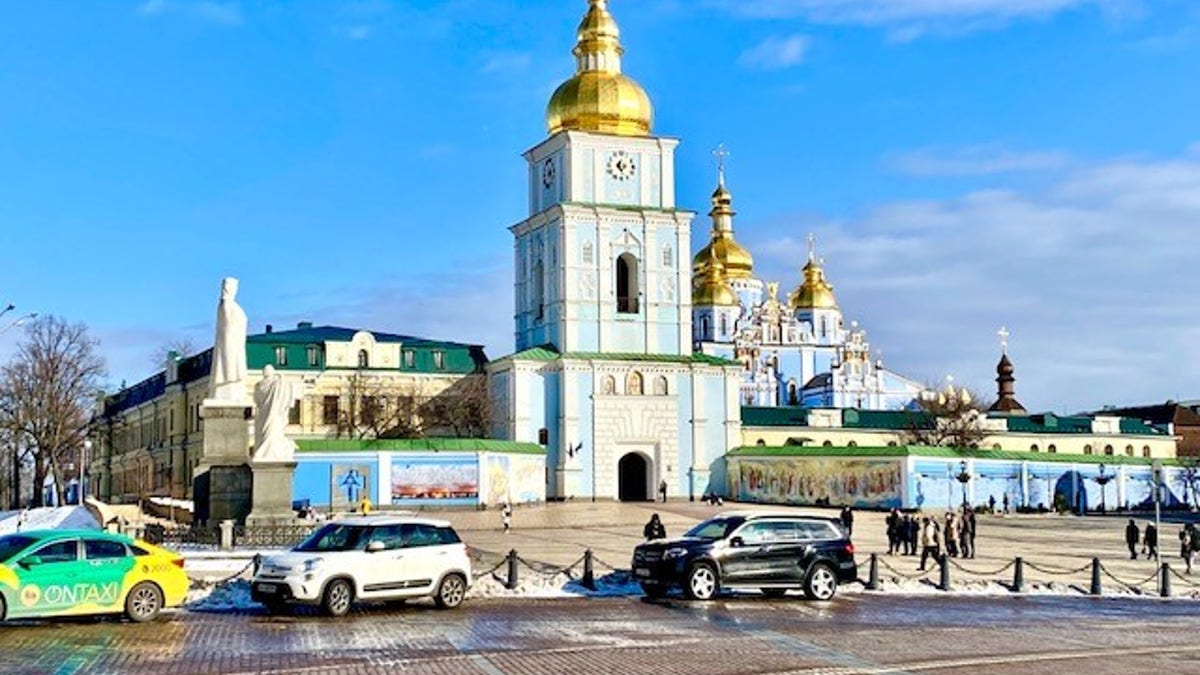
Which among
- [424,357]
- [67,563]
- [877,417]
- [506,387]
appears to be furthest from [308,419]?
[67,563]

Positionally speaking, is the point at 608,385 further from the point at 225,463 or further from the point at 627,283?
the point at 225,463

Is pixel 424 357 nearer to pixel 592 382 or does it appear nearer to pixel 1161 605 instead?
pixel 592 382

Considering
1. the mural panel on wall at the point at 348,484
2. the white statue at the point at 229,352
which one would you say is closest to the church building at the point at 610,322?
the mural panel on wall at the point at 348,484

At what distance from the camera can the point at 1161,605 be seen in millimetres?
26297

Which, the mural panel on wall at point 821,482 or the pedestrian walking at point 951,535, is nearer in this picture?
the pedestrian walking at point 951,535

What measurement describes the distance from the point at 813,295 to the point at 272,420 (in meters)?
82.5

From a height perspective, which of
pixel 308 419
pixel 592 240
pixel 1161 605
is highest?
pixel 592 240

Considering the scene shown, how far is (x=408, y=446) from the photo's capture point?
183 ft

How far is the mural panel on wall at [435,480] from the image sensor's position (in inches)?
2169

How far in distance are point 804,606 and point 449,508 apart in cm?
3341

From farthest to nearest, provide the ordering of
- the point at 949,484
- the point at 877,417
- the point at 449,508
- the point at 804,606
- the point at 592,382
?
the point at 877,417
the point at 592,382
the point at 949,484
the point at 449,508
the point at 804,606

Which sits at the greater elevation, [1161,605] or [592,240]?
[592,240]

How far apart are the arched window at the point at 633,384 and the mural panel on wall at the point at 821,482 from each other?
5573 mm

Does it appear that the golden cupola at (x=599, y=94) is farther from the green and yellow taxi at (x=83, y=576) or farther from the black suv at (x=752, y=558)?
the green and yellow taxi at (x=83, y=576)
